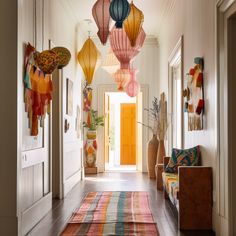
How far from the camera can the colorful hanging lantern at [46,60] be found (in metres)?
5.31

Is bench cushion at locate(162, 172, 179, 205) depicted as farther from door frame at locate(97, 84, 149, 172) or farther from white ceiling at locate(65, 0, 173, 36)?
door frame at locate(97, 84, 149, 172)

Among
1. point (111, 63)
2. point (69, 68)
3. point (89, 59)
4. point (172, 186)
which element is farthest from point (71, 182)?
point (172, 186)

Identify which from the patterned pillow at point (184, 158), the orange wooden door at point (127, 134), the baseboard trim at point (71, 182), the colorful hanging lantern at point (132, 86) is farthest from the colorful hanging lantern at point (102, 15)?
the orange wooden door at point (127, 134)

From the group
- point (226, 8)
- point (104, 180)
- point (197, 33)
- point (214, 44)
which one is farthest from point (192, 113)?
point (104, 180)

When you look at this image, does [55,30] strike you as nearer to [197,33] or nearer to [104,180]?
[197,33]

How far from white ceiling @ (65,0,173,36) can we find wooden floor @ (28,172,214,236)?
385 centimetres

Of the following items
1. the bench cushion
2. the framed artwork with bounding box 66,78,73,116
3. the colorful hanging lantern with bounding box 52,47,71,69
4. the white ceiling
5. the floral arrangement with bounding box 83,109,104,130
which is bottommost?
the bench cushion

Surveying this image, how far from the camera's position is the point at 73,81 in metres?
9.75

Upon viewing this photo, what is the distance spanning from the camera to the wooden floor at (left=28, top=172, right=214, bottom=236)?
5145mm

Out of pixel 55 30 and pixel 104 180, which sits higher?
pixel 55 30

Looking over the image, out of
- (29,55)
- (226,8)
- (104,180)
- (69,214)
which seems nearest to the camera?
(226,8)

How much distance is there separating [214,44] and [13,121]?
2456 mm

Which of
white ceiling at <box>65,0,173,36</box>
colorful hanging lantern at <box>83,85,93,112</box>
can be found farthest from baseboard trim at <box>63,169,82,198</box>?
white ceiling at <box>65,0,173,36</box>

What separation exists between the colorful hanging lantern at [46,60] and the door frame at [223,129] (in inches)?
78.4
